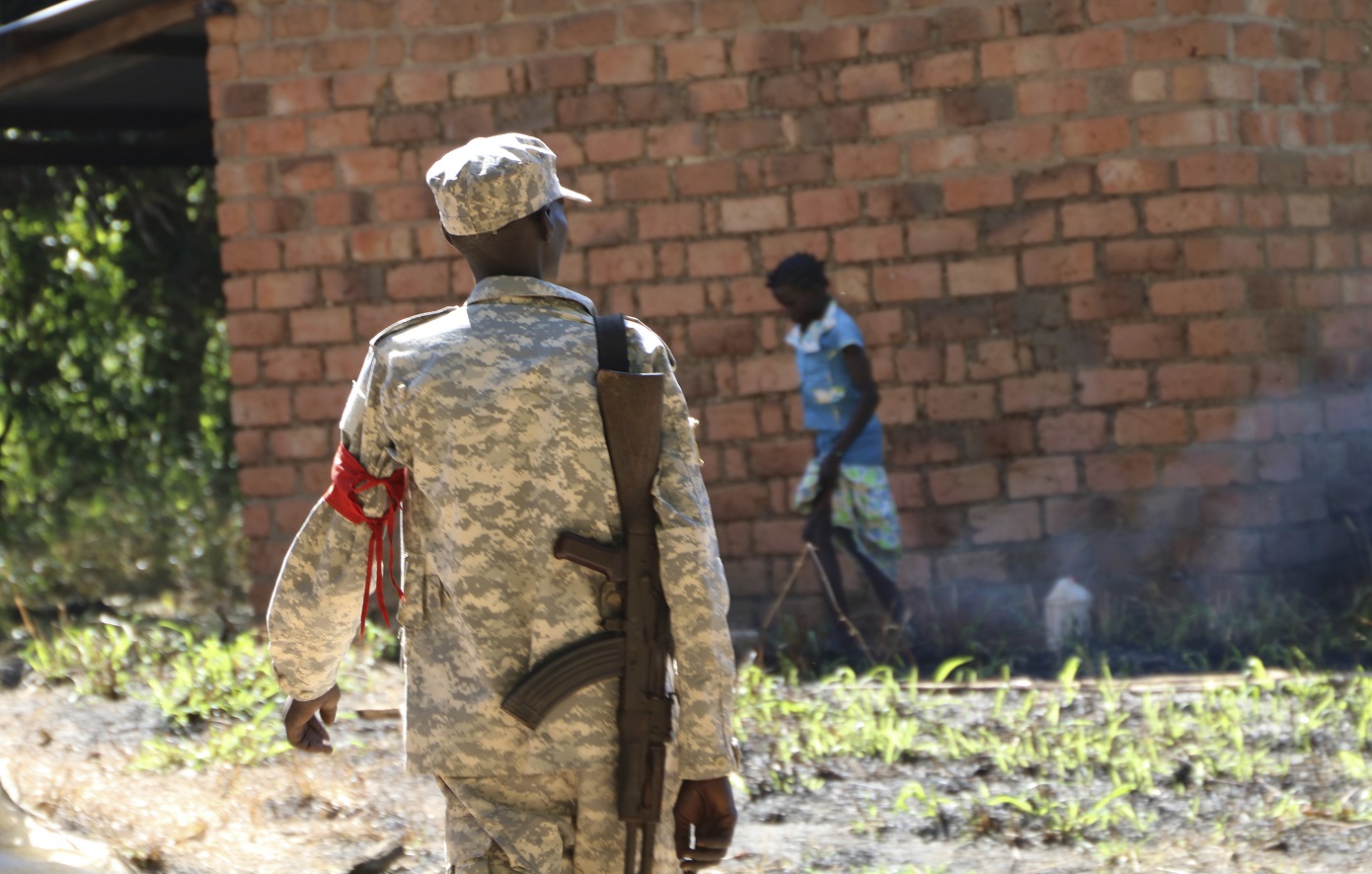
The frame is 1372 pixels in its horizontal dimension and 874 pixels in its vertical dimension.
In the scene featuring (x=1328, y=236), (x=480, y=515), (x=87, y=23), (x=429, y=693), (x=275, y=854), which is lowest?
(x=275, y=854)

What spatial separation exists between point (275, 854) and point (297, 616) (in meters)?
1.77

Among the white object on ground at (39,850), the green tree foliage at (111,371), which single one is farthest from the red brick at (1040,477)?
the green tree foliage at (111,371)

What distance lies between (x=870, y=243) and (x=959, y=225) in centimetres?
34

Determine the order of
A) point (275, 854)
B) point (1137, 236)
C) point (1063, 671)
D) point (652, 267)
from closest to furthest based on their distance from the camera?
point (275, 854), point (1063, 671), point (1137, 236), point (652, 267)

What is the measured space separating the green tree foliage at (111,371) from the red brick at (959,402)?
4.34 meters

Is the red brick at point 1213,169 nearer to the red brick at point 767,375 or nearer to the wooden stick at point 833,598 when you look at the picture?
the red brick at point 767,375

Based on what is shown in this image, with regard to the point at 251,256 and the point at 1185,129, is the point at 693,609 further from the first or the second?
the point at 251,256

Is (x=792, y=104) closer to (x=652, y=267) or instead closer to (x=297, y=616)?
(x=652, y=267)

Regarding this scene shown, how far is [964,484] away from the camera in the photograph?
19.2ft

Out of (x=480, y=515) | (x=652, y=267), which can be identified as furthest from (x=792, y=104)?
(x=480, y=515)

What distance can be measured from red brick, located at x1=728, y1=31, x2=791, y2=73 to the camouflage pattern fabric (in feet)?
14.0

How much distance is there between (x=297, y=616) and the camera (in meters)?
2.16

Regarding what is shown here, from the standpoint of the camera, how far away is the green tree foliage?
8.72 meters

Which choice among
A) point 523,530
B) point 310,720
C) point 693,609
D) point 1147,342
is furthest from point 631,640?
point 1147,342
